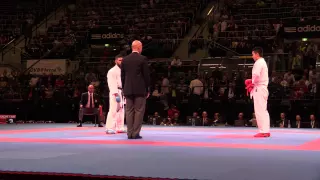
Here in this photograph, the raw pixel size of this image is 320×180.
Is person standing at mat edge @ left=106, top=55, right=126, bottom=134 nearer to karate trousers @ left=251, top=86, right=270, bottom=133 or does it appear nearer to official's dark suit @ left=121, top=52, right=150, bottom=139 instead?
official's dark suit @ left=121, top=52, right=150, bottom=139

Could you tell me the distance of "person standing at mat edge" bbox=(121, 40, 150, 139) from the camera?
8305 mm

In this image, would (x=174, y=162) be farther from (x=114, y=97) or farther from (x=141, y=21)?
(x=141, y=21)

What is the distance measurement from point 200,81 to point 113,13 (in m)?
9.66

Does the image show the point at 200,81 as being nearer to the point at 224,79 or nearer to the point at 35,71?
the point at 224,79

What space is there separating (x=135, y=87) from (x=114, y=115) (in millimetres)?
1687

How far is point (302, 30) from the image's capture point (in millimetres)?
19188

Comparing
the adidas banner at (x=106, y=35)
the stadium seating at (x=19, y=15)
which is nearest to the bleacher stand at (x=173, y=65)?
the adidas banner at (x=106, y=35)

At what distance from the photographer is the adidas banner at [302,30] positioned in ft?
62.3

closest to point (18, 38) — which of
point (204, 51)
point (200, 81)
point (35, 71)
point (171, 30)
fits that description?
point (35, 71)

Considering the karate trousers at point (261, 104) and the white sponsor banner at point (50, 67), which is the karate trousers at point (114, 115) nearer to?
the karate trousers at point (261, 104)

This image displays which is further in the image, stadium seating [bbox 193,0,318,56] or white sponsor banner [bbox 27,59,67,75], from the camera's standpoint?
white sponsor banner [bbox 27,59,67,75]

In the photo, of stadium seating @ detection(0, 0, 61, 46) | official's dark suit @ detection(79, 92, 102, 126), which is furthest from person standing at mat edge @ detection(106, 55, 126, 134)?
stadium seating @ detection(0, 0, 61, 46)

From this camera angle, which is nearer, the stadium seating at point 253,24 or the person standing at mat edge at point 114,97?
the person standing at mat edge at point 114,97

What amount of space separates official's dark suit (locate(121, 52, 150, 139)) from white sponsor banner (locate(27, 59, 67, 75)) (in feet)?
43.3
